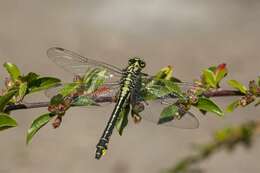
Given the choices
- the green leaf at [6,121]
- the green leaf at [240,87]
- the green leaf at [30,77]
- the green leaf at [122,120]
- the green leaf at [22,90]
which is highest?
the green leaf at [240,87]

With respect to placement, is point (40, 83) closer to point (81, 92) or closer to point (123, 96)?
point (81, 92)

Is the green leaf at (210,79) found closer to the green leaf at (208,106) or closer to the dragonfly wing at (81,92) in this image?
the green leaf at (208,106)

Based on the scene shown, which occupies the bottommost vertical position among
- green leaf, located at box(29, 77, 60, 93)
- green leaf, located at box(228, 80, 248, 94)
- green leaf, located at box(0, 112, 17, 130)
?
green leaf, located at box(0, 112, 17, 130)

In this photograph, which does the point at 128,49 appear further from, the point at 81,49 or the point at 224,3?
the point at 224,3

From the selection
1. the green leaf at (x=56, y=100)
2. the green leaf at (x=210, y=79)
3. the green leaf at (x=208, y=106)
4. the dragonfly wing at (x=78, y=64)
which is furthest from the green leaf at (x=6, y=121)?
the green leaf at (x=210, y=79)

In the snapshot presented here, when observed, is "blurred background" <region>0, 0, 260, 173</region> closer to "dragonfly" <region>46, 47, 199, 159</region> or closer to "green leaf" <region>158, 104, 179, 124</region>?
"dragonfly" <region>46, 47, 199, 159</region>

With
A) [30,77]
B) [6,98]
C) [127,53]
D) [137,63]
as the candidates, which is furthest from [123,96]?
[127,53]

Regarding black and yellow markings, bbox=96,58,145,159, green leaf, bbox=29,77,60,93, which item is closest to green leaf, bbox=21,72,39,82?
green leaf, bbox=29,77,60,93
